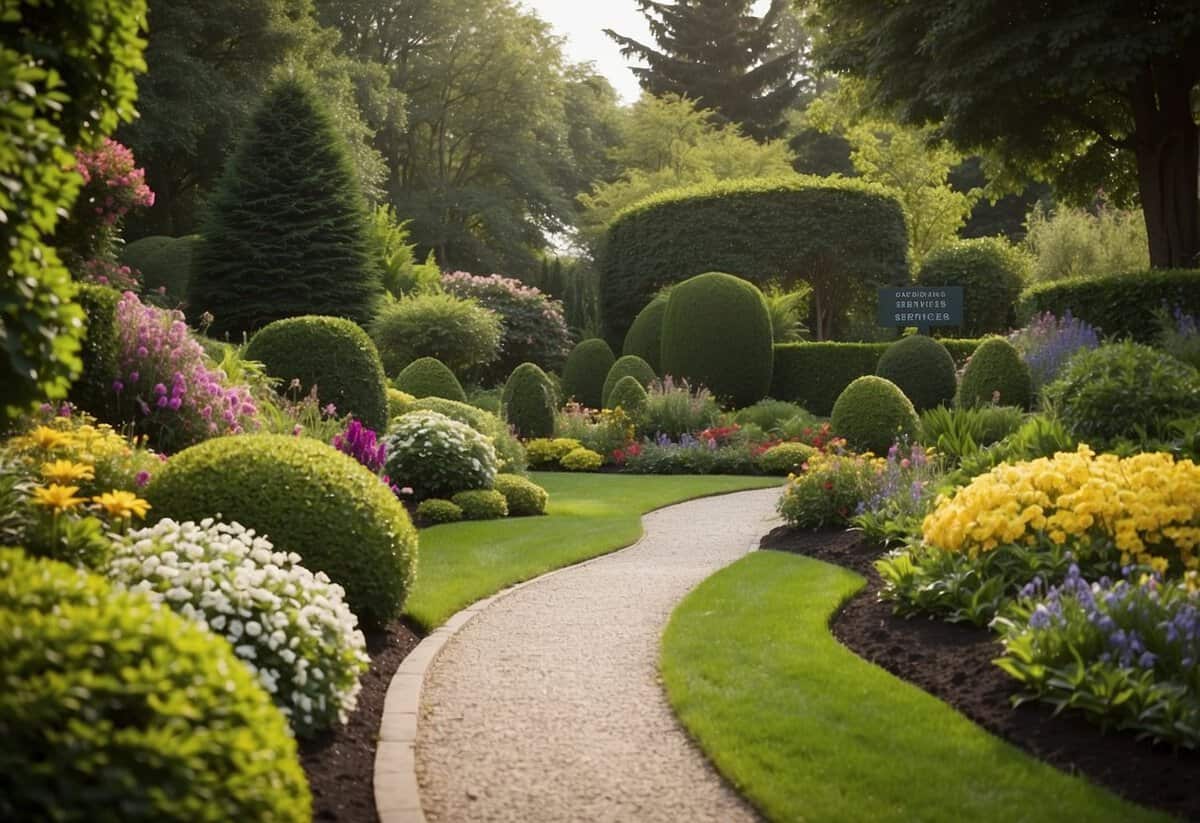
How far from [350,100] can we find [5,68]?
2943 centimetres

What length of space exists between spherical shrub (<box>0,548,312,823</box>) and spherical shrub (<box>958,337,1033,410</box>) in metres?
14.0

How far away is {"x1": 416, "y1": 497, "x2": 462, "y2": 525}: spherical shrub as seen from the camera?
10711 mm

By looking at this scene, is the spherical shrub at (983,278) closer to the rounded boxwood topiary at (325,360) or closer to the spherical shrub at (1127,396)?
the spherical shrub at (1127,396)

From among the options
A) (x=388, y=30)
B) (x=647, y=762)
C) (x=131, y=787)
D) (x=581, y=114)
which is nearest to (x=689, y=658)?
→ (x=647, y=762)

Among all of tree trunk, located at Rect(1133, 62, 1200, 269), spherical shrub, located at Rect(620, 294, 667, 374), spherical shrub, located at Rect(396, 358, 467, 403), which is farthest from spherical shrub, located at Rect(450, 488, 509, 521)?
spherical shrub, located at Rect(620, 294, 667, 374)

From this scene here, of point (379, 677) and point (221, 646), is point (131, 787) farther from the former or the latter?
point (379, 677)

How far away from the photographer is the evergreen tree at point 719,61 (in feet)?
150

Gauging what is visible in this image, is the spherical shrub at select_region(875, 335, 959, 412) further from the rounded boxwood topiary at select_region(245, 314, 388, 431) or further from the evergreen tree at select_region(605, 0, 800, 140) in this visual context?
the evergreen tree at select_region(605, 0, 800, 140)

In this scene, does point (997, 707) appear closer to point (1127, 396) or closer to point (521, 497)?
point (1127, 396)

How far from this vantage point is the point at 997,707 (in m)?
4.76

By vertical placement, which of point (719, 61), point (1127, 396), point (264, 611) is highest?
point (719, 61)

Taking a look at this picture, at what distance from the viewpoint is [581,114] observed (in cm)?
4781

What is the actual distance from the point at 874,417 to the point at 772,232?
41.2 feet

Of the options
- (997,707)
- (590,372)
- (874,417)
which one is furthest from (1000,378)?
(997,707)
